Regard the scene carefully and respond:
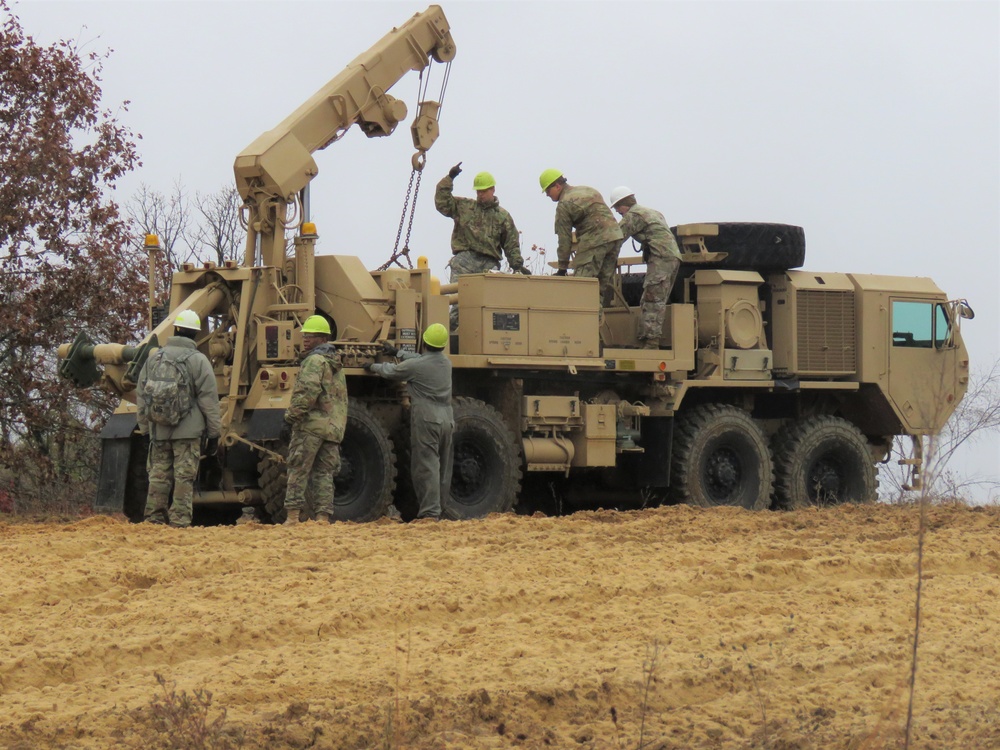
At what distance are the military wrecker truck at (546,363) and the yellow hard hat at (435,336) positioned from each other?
567 mm

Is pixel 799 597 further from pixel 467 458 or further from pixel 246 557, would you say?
pixel 467 458

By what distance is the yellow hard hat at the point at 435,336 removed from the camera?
1464cm

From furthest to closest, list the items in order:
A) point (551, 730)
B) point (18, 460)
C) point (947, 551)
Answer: point (18, 460)
point (947, 551)
point (551, 730)

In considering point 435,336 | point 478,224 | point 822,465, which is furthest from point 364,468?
point 822,465

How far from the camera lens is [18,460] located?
1853 cm

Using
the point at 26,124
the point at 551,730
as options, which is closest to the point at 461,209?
the point at 26,124

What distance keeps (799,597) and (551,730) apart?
3.34 m

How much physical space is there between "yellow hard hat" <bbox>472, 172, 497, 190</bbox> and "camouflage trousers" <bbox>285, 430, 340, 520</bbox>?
12.9 ft

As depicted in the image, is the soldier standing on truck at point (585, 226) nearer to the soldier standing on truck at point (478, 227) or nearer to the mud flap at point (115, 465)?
the soldier standing on truck at point (478, 227)

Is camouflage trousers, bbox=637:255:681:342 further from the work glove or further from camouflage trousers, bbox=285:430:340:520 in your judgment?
the work glove

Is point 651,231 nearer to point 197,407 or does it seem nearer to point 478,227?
point 478,227

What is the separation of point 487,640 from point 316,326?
5927 mm

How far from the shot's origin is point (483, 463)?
52.0ft

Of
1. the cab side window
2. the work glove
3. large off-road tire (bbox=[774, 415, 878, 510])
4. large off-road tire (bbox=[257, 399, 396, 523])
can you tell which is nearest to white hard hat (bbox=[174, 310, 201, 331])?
the work glove
